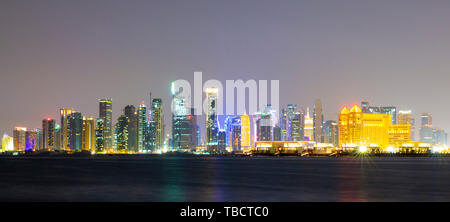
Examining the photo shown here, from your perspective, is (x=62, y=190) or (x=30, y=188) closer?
(x=62, y=190)
